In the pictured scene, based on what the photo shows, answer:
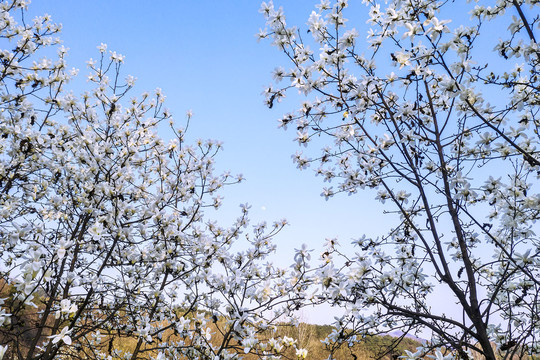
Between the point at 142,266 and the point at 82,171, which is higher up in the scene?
the point at 82,171

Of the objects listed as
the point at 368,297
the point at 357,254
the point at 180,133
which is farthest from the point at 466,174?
the point at 180,133

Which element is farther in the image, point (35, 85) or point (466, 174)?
point (35, 85)

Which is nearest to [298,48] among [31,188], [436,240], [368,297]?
[436,240]

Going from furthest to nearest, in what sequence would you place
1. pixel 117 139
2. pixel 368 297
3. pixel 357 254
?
pixel 117 139 < pixel 357 254 < pixel 368 297

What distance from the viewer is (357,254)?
3.35 m

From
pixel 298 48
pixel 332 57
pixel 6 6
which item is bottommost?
pixel 332 57

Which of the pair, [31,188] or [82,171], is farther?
[31,188]

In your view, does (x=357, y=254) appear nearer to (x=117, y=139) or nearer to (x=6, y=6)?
(x=117, y=139)

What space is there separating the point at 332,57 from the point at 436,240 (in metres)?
1.93

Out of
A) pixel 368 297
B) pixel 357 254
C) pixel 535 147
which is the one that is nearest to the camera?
pixel 368 297

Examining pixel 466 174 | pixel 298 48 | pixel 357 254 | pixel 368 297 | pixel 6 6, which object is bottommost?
pixel 368 297

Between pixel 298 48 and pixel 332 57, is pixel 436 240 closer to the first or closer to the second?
pixel 332 57

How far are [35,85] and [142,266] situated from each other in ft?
9.10

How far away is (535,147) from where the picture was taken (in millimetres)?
3602
